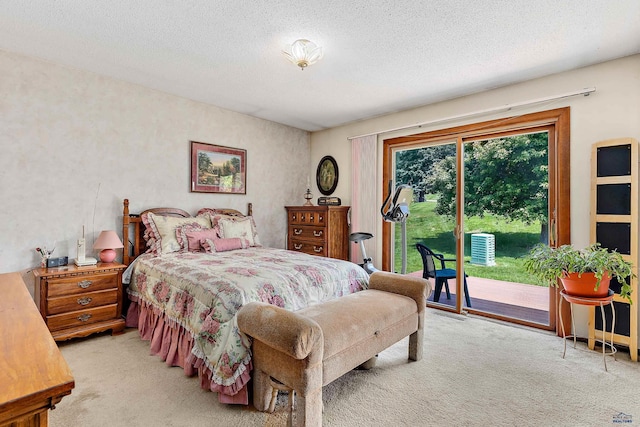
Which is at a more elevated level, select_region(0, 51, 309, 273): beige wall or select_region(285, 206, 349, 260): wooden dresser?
select_region(0, 51, 309, 273): beige wall

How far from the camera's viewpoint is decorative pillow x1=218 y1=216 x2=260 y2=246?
3658 mm

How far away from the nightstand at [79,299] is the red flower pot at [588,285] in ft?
12.6

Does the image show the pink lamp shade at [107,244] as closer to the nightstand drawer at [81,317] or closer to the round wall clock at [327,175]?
the nightstand drawer at [81,317]

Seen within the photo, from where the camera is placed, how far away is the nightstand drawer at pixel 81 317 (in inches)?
103

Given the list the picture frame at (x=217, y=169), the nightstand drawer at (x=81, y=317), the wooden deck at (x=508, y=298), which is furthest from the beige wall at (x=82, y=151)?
the wooden deck at (x=508, y=298)

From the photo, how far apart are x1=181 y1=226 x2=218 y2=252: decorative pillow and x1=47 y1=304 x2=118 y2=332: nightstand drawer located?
0.86m

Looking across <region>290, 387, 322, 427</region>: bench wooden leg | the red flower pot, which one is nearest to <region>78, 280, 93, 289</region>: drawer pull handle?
<region>290, 387, 322, 427</region>: bench wooden leg

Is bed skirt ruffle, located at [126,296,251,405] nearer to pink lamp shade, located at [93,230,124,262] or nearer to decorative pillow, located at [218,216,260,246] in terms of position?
pink lamp shade, located at [93,230,124,262]

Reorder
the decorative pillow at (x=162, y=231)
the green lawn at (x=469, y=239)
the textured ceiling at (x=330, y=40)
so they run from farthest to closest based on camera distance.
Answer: the green lawn at (x=469, y=239), the decorative pillow at (x=162, y=231), the textured ceiling at (x=330, y=40)

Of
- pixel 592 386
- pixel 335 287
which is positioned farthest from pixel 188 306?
pixel 592 386

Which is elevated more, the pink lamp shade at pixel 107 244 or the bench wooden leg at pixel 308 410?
the pink lamp shade at pixel 107 244

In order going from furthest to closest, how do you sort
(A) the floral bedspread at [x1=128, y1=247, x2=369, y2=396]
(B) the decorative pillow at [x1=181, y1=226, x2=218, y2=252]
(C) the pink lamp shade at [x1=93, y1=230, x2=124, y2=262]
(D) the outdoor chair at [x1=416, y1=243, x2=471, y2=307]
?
(D) the outdoor chair at [x1=416, y1=243, x2=471, y2=307] → (B) the decorative pillow at [x1=181, y1=226, x2=218, y2=252] → (C) the pink lamp shade at [x1=93, y1=230, x2=124, y2=262] → (A) the floral bedspread at [x1=128, y1=247, x2=369, y2=396]

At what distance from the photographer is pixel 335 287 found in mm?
2521

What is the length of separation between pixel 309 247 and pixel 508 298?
8.51 feet
